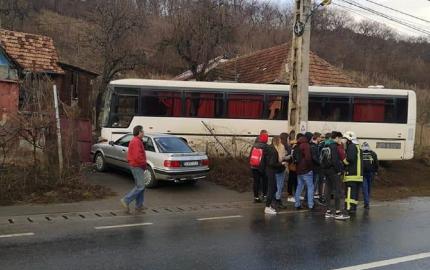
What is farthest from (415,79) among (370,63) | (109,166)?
(109,166)

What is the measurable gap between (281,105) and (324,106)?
1665 millimetres

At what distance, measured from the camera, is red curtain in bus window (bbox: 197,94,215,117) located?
20.0 meters

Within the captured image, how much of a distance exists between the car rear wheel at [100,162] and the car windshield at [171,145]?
9.30ft

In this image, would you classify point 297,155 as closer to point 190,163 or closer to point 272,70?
point 190,163

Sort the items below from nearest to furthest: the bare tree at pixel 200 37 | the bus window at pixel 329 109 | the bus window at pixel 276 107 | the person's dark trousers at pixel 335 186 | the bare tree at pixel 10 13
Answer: the person's dark trousers at pixel 335 186
the bus window at pixel 276 107
the bus window at pixel 329 109
the bare tree at pixel 200 37
the bare tree at pixel 10 13

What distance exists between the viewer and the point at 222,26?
30562 millimetres

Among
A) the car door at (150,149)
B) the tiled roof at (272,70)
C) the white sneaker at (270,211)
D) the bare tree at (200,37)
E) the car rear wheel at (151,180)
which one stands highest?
the bare tree at (200,37)

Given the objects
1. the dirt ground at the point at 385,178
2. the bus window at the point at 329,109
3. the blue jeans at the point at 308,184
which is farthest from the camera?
the bus window at the point at 329,109

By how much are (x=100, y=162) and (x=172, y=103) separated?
12.1 feet

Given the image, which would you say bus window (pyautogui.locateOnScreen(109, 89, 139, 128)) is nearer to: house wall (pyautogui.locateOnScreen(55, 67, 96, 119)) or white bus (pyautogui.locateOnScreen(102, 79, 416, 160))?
white bus (pyautogui.locateOnScreen(102, 79, 416, 160))

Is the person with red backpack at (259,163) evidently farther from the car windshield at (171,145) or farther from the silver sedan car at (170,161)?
the car windshield at (171,145)

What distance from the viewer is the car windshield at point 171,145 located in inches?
599

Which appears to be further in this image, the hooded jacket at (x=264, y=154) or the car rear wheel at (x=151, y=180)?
the car rear wheel at (x=151, y=180)

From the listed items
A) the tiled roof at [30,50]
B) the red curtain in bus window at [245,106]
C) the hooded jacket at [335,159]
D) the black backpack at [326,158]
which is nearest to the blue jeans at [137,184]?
the black backpack at [326,158]
